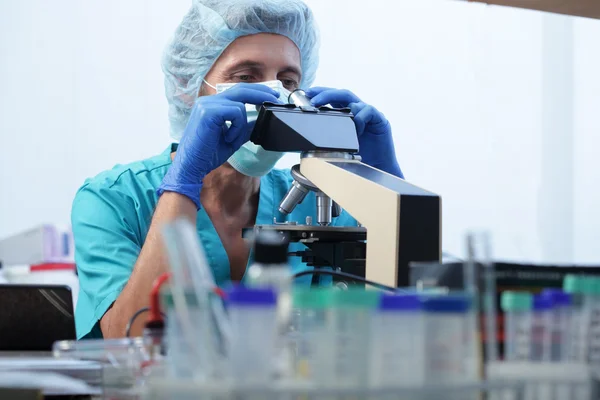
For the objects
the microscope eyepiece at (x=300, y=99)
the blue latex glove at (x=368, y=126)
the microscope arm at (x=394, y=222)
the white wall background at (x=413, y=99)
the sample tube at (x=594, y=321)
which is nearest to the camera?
the sample tube at (x=594, y=321)

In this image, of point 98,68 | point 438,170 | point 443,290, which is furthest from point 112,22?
point 443,290

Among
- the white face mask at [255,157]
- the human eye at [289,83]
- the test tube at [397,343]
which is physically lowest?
the test tube at [397,343]

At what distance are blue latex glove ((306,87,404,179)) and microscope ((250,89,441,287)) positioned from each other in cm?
7

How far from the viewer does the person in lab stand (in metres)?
1.40

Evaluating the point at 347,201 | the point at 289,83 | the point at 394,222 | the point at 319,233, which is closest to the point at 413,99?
the point at 289,83

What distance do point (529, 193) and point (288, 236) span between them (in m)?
2.04

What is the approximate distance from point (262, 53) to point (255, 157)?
0.25m

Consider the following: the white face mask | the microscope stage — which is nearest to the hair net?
the white face mask

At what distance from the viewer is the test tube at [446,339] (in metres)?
0.54

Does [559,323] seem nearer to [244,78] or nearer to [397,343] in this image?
[397,343]

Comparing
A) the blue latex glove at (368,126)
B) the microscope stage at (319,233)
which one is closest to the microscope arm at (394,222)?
the microscope stage at (319,233)

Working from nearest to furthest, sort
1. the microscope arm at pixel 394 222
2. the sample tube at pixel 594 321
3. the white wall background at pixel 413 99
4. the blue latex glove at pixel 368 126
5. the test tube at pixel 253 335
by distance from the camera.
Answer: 1. the test tube at pixel 253 335
2. the sample tube at pixel 594 321
3. the microscope arm at pixel 394 222
4. the blue latex glove at pixel 368 126
5. the white wall background at pixel 413 99

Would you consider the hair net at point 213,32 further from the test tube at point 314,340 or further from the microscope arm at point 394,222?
the test tube at point 314,340

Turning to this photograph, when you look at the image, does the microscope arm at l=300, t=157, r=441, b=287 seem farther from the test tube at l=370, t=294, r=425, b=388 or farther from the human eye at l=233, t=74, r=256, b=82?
the human eye at l=233, t=74, r=256, b=82
